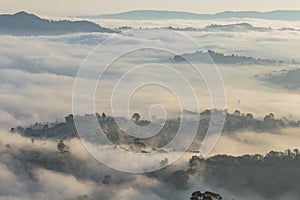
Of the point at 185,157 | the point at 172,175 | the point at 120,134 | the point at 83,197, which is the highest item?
the point at 120,134

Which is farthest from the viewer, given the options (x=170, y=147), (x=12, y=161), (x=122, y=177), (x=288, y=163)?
(x=12, y=161)

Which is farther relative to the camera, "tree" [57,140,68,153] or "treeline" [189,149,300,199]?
"tree" [57,140,68,153]

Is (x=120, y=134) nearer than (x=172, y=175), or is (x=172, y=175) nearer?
(x=172, y=175)

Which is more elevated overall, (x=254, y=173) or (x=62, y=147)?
(x=62, y=147)

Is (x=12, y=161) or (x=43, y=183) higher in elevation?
(x=12, y=161)

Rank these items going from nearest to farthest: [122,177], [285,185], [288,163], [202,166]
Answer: [285,185], [288,163], [202,166], [122,177]

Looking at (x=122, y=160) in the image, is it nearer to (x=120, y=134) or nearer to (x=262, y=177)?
(x=120, y=134)

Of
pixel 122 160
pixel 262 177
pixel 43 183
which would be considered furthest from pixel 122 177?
pixel 262 177

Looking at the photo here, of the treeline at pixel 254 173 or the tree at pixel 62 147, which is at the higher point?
the tree at pixel 62 147

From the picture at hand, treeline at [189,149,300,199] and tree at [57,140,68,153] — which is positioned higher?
tree at [57,140,68,153]

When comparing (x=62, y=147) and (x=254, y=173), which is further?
(x=62, y=147)

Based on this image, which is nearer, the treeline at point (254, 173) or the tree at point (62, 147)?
the treeline at point (254, 173)
